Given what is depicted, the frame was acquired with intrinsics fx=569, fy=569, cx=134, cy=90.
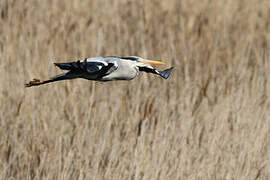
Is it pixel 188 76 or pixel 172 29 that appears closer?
pixel 188 76

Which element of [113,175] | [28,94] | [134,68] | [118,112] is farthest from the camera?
[118,112]

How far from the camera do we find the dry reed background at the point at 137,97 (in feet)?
7.30

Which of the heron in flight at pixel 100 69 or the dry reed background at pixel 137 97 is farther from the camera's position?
the dry reed background at pixel 137 97

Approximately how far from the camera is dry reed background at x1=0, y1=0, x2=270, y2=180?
7.30 ft

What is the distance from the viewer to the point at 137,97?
259 centimetres

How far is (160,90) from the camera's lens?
8.96 ft

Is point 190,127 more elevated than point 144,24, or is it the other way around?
point 144,24

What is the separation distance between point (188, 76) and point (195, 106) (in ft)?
0.79

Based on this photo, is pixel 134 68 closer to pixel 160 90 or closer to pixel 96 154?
pixel 96 154

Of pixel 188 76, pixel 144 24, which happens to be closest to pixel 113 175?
pixel 188 76

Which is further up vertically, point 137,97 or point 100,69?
point 100,69

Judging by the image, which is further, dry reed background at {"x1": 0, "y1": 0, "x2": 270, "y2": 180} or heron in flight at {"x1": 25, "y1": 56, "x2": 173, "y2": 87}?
dry reed background at {"x1": 0, "y1": 0, "x2": 270, "y2": 180}

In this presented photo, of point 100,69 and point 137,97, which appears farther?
point 137,97

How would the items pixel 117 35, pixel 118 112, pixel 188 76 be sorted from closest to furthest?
pixel 118 112 → pixel 188 76 → pixel 117 35
